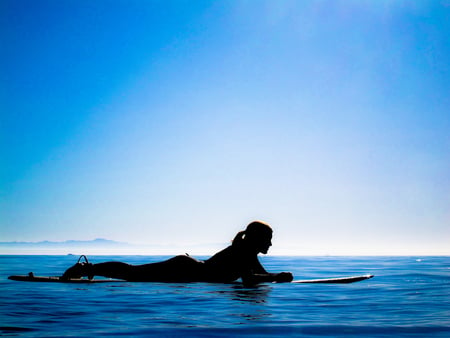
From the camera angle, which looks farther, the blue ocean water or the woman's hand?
the woman's hand

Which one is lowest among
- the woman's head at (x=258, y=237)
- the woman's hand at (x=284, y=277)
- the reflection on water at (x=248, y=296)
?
the reflection on water at (x=248, y=296)

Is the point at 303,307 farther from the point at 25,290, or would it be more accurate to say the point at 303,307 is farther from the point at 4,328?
the point at 25,290

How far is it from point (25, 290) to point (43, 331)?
20.0ft

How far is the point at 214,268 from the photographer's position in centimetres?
1148

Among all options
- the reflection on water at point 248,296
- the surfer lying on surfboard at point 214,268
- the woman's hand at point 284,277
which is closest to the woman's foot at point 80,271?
the surfer lying on surfboard at point 214,268

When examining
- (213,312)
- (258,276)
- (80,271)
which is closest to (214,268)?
(258,276)

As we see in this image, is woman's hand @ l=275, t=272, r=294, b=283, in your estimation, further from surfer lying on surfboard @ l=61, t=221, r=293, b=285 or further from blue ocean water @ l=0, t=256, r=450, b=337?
blue ocean water @ l=0, t=256, r=450, b=337

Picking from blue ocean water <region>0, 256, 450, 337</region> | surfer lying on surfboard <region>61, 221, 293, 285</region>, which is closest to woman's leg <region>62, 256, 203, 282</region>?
surfer lying on surfboard <region>61, 221, 293, 285</region>

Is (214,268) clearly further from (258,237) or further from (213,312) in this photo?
(213,312)

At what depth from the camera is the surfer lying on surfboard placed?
36.5 feet

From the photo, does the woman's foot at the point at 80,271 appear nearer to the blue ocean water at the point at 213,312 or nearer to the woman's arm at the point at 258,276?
the blue ocean water at the point at 213,312

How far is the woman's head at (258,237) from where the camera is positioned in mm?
11125

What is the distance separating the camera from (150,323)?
19.1ft

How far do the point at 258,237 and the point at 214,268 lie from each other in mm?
1688
